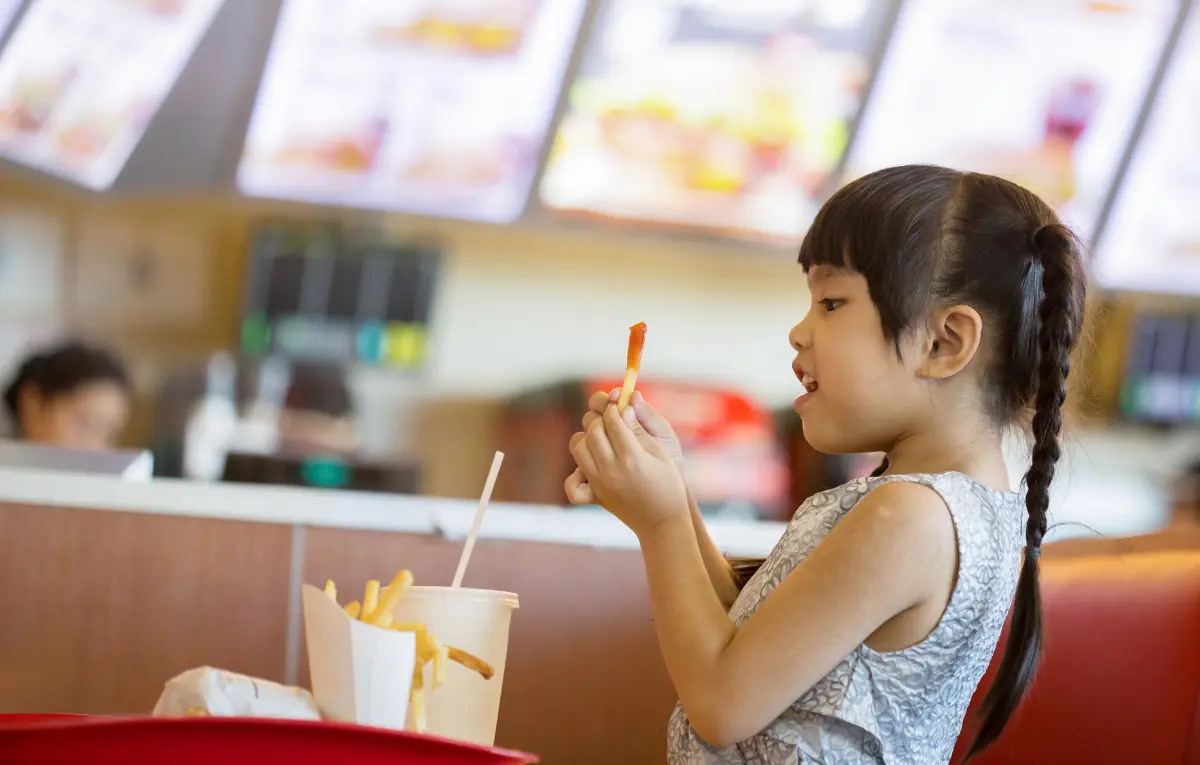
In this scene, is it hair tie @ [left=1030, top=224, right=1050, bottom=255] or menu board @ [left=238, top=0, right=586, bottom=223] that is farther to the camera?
menu board @ [left=238, top=0, right=586, bottom=223]

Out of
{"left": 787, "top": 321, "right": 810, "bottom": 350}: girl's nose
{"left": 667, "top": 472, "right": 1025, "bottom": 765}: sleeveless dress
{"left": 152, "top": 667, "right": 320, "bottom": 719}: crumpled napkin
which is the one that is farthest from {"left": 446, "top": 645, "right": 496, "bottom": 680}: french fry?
{"left": 787, "top": 321, "right": 810, "bottom": 350}: girl's nose

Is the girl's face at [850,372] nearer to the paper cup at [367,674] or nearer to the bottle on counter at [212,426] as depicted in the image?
the paper cup at [367,674]

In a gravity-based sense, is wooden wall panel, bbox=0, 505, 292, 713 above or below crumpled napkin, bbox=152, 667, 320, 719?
below

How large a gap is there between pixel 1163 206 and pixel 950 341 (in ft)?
11.1

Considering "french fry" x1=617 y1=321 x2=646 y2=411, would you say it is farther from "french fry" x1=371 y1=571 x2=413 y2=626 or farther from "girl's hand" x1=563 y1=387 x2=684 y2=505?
"french fry" x1=371 y1=571 x2=413 y2=626

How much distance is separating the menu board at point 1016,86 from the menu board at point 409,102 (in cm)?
96

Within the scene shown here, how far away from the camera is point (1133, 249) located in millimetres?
4066

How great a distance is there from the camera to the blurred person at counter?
309 cm

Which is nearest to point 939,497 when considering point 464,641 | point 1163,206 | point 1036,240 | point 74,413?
point 1036,240

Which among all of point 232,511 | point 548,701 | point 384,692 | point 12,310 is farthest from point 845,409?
point 12,310

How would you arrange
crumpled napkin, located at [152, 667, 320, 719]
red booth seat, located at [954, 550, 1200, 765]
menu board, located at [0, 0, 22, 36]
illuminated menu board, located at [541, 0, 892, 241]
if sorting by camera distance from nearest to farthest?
crumpled napkin, located at [152, 667, 320, 719] → red booth seat, located at [954, 550, 1200, 765] → menu board, located at [0, 0, 22, 36] → illuminated menu board, located at [541, 0, 892, 241]

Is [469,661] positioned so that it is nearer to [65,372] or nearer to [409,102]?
[65,372]

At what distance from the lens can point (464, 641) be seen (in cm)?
97

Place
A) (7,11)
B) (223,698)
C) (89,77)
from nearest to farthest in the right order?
(223,698) → (7,11) → (89,77)
